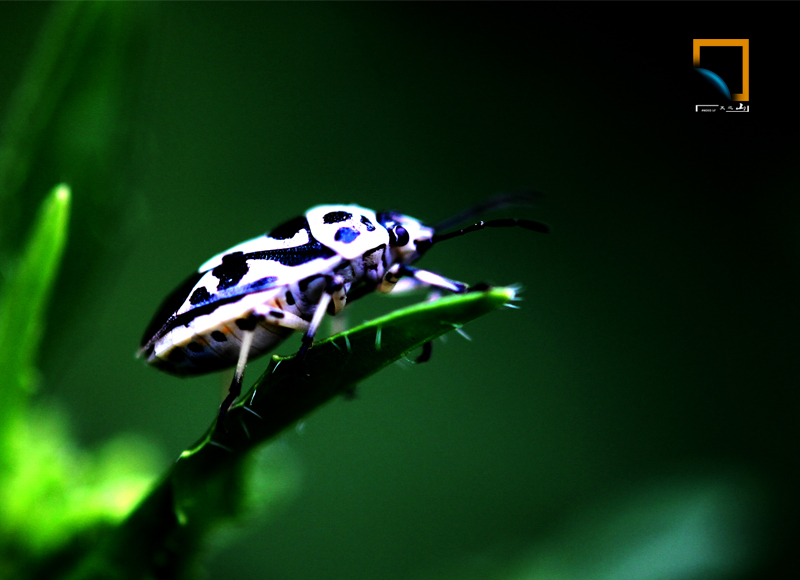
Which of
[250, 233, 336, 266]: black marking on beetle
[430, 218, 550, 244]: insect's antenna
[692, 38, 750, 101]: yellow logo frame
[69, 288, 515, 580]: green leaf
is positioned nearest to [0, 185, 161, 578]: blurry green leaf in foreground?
[69, 288, 515, 580]: green leaf

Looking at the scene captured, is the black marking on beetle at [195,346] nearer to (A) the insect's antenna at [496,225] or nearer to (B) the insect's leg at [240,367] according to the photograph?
(B) the insect's leg at [240,367]

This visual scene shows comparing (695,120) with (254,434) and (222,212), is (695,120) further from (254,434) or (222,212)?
(254,434)

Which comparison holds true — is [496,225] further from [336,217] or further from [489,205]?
[336,217]

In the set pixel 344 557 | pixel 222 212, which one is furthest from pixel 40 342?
pixel 222 212

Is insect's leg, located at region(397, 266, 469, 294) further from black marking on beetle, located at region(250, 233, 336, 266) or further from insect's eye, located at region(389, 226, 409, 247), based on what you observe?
black marking on beetle, located at region(250, 233, 336, 266)

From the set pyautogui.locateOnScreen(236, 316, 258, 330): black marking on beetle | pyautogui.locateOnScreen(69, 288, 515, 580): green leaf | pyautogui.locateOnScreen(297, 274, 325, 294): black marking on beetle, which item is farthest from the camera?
pyautogui.locateOnScreen(297, 274, 325, 294): black marking on beetle

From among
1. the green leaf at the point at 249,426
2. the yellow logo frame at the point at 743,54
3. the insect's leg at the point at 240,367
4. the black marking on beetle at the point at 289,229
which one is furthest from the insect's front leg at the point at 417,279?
the yellow logo frame at the point at 743,54
